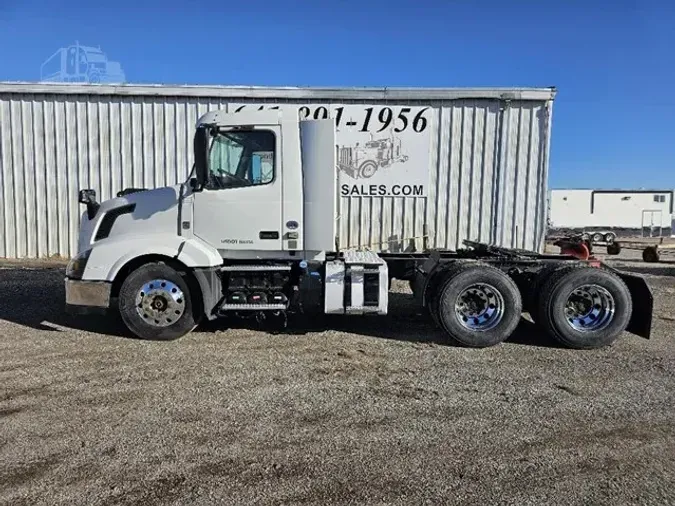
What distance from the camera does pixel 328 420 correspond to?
392cm

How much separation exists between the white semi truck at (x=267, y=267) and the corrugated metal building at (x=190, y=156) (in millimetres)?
5330

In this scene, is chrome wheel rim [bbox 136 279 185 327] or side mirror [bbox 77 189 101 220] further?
side mirror [bbox 77 189 101 220]

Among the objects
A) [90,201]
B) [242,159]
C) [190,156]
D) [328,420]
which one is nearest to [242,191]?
[242,159]

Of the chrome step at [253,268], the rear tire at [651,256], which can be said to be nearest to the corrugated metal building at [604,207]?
the rear tire at [651,256]

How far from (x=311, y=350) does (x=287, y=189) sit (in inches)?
77.2

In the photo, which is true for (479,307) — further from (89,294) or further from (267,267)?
(89,294)

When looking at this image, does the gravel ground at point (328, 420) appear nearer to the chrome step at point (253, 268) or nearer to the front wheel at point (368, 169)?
the chrome step at point (253, 268)

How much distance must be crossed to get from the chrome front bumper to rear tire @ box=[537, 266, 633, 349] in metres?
5.28

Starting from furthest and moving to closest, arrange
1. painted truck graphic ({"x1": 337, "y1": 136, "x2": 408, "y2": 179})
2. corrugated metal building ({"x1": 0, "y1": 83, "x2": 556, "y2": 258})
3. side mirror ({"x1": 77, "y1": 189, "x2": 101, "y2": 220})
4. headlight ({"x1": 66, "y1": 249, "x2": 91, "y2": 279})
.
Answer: corrugated metal building ({"x1": 0, "y1": 83, "x2": 556, "y2": 258}) < painted truck graphic ({"x1": 337, "y1": 136, "x2": 408, "y2": 179}) < side mirror ({"x1": 77, "y1": 189, "x2": 101, "y2": 220}) < headlight ({"x1": 66, "y1": 249, "x2": 91, "y2": 279})

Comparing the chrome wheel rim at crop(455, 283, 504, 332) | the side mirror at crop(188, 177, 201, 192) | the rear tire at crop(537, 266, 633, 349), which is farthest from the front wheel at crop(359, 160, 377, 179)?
the rear tire at crop(537, 266, 633, 349)

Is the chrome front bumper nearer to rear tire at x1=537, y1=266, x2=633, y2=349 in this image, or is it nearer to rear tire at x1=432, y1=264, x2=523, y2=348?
rear tire at x1=432, y1=264, x2=523, y2=348

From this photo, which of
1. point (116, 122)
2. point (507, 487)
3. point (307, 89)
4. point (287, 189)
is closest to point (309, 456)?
point (507, 487)

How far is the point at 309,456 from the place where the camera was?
3346mm

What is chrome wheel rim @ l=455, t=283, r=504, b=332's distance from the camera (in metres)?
6.07
